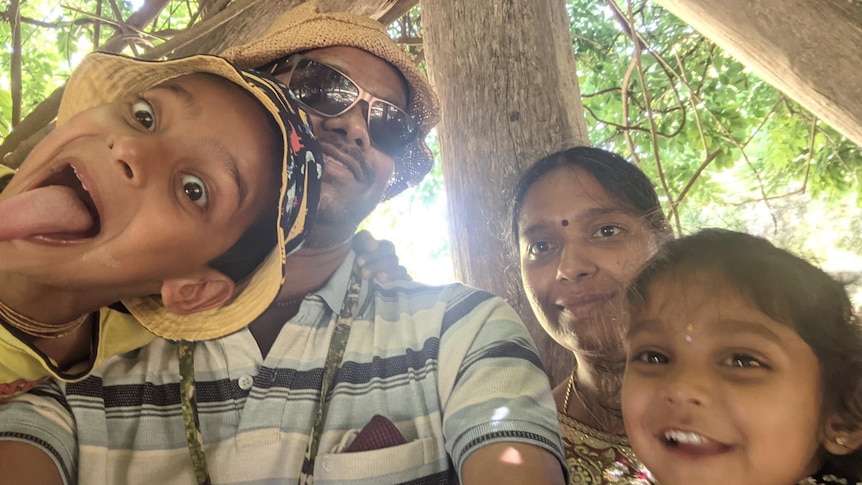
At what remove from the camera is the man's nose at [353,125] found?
1.57 m

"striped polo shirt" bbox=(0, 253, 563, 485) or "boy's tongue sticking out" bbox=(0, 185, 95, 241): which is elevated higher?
"boy's tongue sticking out" bbox=(0, 185, 95, 241)

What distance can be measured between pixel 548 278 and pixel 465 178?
528 millimetres

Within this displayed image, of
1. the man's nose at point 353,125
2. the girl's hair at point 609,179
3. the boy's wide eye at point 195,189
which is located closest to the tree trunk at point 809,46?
the girl's hair at point 609,179

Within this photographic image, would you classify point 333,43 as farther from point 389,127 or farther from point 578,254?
point 578,254

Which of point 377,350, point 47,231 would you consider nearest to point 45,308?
point 47,231

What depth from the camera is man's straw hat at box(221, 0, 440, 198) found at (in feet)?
5.13

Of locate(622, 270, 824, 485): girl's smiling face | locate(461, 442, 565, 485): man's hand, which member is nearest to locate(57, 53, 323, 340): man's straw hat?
locate(461, 442, 565, 485): man's hand

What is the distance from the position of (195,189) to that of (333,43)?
84 centimetres

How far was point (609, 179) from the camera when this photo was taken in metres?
1.75

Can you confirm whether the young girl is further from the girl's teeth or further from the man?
the man

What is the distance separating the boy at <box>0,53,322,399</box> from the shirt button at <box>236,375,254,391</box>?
174mm

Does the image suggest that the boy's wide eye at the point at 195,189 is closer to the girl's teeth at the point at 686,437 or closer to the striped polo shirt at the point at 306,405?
the striped polo shirt at the point at 306,405

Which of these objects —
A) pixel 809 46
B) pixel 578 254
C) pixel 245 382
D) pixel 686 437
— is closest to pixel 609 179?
pixel 578 254

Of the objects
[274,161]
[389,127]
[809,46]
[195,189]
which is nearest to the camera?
[195,189]
